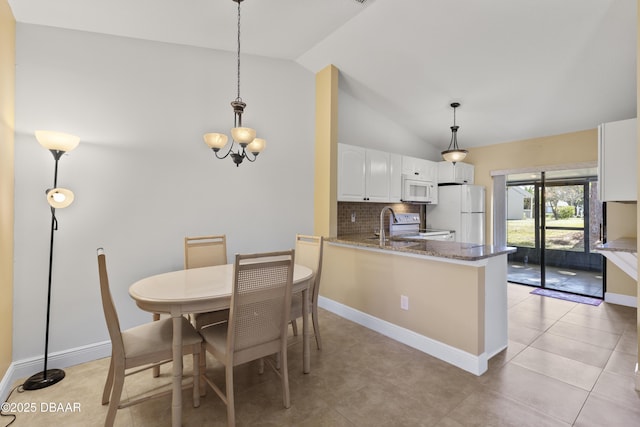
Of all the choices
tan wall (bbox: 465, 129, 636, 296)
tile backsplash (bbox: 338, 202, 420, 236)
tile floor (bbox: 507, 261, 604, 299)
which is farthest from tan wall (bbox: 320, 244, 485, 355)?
tile floor (bbox: 507, 261, 604, 299)

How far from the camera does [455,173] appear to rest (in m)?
4.91

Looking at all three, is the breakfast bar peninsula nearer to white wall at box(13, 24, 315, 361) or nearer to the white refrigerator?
white wall at box(13, 24, 315, 361)

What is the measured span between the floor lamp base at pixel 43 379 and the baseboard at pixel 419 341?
2.58 meters

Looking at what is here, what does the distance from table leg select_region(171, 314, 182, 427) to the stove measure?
3396 mm

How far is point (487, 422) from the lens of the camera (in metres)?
1.71

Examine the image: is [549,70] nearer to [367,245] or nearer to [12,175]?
[367,245]

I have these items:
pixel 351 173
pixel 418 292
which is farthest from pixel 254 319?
pixel 351 173

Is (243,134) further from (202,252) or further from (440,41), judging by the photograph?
(440,41)

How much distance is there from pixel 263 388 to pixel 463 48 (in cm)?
355

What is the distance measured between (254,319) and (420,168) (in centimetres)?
389

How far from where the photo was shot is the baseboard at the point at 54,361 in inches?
80.6

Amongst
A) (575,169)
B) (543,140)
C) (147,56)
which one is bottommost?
(575,169)

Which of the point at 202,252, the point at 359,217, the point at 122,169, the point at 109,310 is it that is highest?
the point at 122,169

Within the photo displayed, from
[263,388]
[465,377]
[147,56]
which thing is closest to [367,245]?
[465,377]
